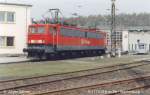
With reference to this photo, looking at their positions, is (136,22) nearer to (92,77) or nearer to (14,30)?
(14,30)

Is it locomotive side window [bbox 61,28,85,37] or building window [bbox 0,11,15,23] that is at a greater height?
building window [bbox 0,11,15,23]

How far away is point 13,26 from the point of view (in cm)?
5694

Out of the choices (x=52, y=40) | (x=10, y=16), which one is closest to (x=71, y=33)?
(x=52, y=40)

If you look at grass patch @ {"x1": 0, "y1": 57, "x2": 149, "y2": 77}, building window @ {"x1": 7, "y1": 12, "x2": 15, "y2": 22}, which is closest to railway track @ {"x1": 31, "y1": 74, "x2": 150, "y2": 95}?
grass patch @ {"x1": 0, "y1": 57, "x2": 149, "y2": 77}

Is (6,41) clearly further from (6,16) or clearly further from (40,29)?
(40,29)

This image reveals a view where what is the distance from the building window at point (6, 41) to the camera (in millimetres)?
55000

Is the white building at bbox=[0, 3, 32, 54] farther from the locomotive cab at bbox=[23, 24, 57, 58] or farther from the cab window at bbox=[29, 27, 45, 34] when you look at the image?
the locomotive cab at bbox=[23, 24, 57, 58]

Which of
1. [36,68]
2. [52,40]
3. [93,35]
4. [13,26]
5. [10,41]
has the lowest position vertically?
[36,68]

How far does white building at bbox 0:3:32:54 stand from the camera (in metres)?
55.5

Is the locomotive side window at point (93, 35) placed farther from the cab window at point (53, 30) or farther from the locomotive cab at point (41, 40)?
the locomotive cab at point (41, 40)

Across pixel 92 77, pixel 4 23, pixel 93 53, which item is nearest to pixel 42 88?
pixel 92 77

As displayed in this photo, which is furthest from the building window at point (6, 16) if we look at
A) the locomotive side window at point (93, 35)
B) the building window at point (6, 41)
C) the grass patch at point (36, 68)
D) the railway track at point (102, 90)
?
the railway track at point (102, 90)

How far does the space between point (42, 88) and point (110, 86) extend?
2706mm

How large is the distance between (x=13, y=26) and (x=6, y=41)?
241cm
